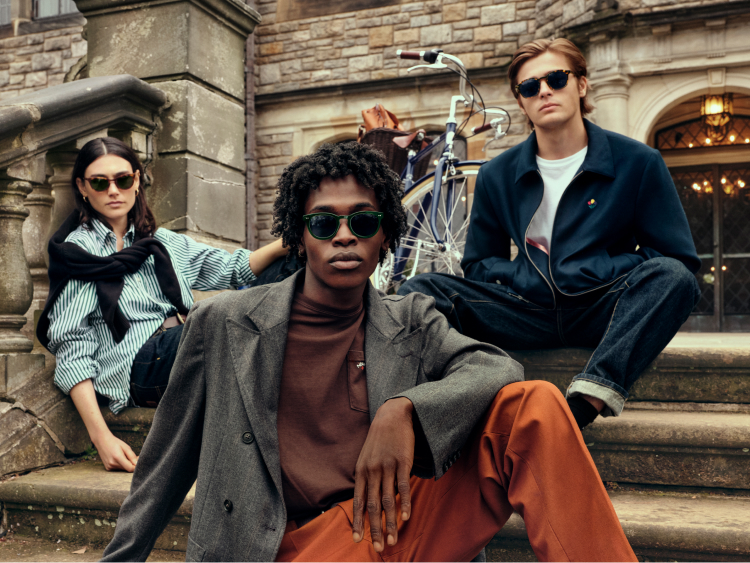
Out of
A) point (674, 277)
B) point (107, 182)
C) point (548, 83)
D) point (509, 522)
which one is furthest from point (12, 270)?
point (674, 277)

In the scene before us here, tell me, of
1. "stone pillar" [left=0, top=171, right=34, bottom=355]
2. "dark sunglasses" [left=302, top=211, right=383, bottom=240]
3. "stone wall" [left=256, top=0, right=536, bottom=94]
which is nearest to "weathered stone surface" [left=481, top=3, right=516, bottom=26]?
"stone wall" [left=256, top=0, right=536, bottom=94]

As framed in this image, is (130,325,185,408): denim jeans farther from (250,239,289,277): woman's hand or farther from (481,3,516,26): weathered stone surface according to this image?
(481,3,516,26): weathered stone surface

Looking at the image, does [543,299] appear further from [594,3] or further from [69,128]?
[594,3]

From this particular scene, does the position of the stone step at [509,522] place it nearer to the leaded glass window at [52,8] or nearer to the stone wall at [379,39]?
the stone wall at [379,39]

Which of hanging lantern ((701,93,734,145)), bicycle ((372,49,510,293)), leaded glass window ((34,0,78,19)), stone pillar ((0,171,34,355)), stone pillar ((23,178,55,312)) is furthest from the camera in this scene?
leaded glass window ((34,0,78,19))

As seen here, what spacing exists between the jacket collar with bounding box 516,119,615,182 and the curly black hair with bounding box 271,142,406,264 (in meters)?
1.03

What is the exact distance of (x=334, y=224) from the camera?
5.20ft

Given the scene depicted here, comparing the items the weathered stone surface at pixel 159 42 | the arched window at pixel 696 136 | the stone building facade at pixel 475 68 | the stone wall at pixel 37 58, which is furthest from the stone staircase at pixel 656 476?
the stone wall at pixel 37 58

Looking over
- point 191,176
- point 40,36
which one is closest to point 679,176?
point 191,176

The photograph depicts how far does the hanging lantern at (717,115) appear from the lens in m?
9.56

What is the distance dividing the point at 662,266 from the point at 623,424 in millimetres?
536

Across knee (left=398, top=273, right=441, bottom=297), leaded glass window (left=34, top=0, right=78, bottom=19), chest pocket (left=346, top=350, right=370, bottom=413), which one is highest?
leaded glass window (left=34, top=0, right=78, bottom=19)

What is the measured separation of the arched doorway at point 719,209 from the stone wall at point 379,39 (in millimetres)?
2935

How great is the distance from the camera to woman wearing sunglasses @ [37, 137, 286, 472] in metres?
2.54
